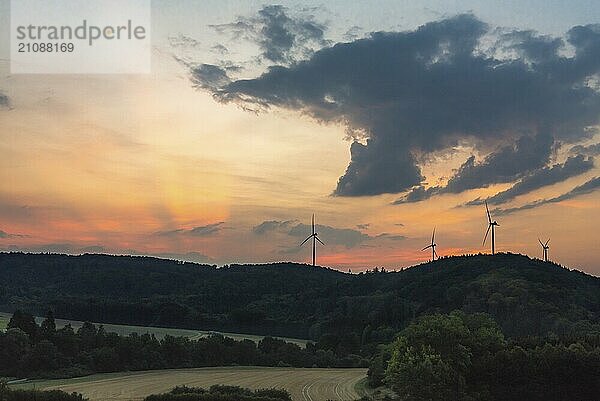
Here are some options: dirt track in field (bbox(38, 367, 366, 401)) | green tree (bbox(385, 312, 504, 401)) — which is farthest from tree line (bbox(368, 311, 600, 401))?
dirt track in field (bbox(38, 367, 366, 401))

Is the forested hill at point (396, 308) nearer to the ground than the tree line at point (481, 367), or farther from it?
farther from it

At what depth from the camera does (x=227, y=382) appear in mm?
102188

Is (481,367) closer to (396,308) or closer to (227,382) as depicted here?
(227,382)

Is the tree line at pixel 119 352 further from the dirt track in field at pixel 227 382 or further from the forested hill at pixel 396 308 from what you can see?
the forested hill at pixel 396 308

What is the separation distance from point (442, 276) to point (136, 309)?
88.1 meters

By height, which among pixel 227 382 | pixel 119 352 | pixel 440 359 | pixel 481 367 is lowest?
pixel 227 382

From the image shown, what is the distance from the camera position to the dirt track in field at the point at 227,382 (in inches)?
3546

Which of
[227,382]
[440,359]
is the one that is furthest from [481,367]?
[227,382]

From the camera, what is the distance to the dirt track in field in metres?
90.1

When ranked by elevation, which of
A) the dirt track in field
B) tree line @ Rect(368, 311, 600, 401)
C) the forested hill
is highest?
the forested hill

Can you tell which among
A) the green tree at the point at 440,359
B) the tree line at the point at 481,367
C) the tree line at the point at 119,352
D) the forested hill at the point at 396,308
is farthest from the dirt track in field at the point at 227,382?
the forested hill at the point at 396,308

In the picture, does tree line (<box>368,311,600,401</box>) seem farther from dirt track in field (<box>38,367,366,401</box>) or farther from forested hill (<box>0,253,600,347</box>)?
forested hill (<box>0,253,600,347</box>)

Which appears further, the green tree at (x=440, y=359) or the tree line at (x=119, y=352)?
the tree line at (x=119, y=352)

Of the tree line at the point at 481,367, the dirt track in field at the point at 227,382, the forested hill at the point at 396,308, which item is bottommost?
the dirt track in field at the point at 227,382
